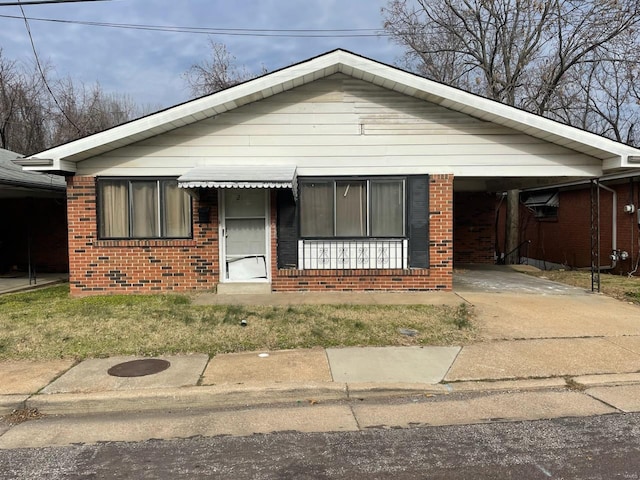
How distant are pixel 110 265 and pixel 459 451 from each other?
8214mm

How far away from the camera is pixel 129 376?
5.13 meters

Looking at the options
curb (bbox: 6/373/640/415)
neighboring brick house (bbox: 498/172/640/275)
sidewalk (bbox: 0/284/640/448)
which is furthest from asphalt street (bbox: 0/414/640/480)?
neighboring brick house (bbox: 498/172/640/275)

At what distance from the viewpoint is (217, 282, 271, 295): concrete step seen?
9773 millimetres

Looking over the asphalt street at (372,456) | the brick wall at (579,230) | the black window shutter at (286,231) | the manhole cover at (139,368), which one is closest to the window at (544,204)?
the brick wall at (579,230)

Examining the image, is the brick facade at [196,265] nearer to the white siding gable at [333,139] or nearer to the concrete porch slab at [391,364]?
the white siding gable at [333,139]

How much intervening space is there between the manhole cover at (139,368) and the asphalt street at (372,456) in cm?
144

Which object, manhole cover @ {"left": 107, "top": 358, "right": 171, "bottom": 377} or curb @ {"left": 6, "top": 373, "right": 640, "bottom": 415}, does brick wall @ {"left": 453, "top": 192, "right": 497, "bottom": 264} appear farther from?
manhole cover @ {"left": 107, "top": 358, "right": 171, "bottom": 377}

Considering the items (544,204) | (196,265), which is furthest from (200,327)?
(544,204)

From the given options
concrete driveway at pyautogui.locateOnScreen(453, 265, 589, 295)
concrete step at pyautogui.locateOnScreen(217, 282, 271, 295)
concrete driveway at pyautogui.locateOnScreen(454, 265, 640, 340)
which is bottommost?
concrete driveway at pyautogui.locateOnScreen(454, 265, 640, 340)

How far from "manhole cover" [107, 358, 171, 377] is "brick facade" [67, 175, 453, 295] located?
4.31 m

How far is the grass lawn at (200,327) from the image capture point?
20.2 ft

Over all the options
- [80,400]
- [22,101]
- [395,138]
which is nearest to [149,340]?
[80,400]

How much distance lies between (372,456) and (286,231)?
6.62 m

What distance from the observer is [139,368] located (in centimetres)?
540
